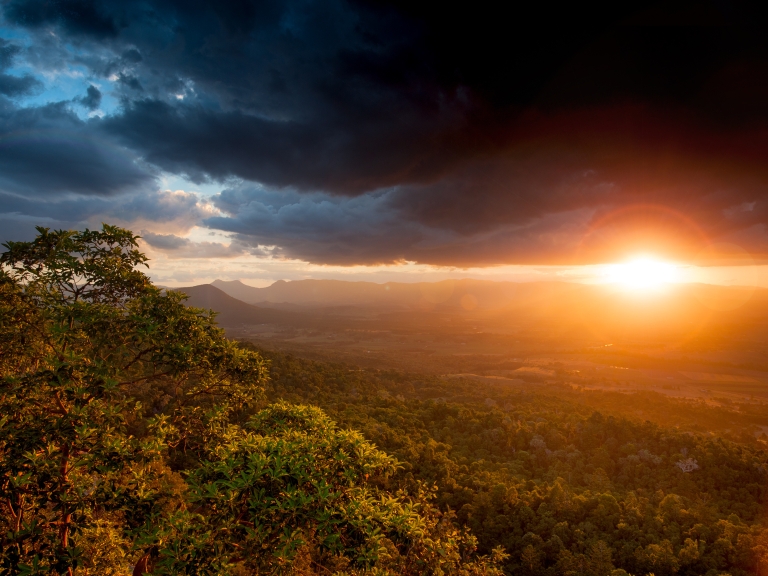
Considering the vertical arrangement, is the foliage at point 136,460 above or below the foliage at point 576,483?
above

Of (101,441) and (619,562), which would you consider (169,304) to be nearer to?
(101,441)

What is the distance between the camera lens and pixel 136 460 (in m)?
6.07

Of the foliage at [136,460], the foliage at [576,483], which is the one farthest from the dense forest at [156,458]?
the foliage at [576,483]

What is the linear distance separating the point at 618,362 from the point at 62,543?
132533 millimetres

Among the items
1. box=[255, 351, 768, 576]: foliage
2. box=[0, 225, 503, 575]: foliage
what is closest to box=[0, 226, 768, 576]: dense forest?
box=[0, 225, 503, 575]: foliage

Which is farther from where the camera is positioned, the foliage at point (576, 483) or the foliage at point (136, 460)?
the foliage at point (576, 483)

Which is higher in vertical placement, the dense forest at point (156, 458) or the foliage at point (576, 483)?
the dense forest at point (156, 458)

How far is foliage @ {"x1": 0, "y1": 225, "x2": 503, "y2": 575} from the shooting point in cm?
562

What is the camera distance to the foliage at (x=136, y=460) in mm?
5625

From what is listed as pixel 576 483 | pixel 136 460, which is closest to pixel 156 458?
pixel 136 460

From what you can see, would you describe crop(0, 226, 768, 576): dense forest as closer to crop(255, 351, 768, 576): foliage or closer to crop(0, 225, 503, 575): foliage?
crop(0, 225, 503, 575): foliage

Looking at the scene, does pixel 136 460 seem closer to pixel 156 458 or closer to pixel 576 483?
pixel 156 458

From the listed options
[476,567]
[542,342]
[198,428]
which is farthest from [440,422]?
[542,342]

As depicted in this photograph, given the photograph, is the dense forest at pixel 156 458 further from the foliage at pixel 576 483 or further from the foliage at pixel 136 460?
the foliage at pixel 576 483
